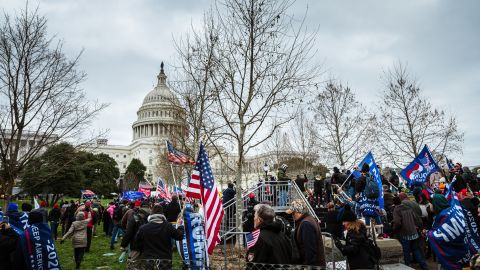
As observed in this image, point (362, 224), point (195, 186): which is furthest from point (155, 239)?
point (362, 224)

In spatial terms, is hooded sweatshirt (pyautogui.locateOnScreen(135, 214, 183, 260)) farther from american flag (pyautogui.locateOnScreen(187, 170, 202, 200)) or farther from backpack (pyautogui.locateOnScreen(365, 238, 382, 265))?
backpack (pyautogui.locateOnScreen(365, 238, 382, 265))

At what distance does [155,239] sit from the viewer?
598 cm

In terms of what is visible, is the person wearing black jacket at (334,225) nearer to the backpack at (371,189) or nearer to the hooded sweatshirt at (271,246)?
the backpack at (371,189)

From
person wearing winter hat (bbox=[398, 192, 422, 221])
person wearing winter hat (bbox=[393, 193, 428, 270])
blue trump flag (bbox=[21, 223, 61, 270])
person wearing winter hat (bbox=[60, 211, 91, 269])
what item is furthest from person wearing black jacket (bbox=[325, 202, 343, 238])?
person wearing winter hat (bbox=[60, 211, 91, 269])

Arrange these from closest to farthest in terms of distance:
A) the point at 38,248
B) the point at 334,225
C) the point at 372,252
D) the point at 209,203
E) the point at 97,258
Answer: the point at 372,252 → the point at 38,248 → the point at 209,203 → the point at 334,225 → the point at 97,258

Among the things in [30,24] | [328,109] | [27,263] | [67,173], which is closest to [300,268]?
[27,263]

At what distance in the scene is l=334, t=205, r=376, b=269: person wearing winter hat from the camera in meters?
5.09

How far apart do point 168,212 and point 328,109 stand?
18724 mm

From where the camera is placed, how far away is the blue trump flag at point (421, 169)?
41.2 ft

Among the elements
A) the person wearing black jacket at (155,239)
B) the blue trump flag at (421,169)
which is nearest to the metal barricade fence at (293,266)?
the person wearing black jacket at (155,239)

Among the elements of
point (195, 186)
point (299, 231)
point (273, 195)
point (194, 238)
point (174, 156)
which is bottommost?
point (194, 238)

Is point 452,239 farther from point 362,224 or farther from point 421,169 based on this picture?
point 421,169

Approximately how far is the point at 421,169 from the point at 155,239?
1035cm

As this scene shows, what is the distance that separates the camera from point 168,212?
1244 cm
